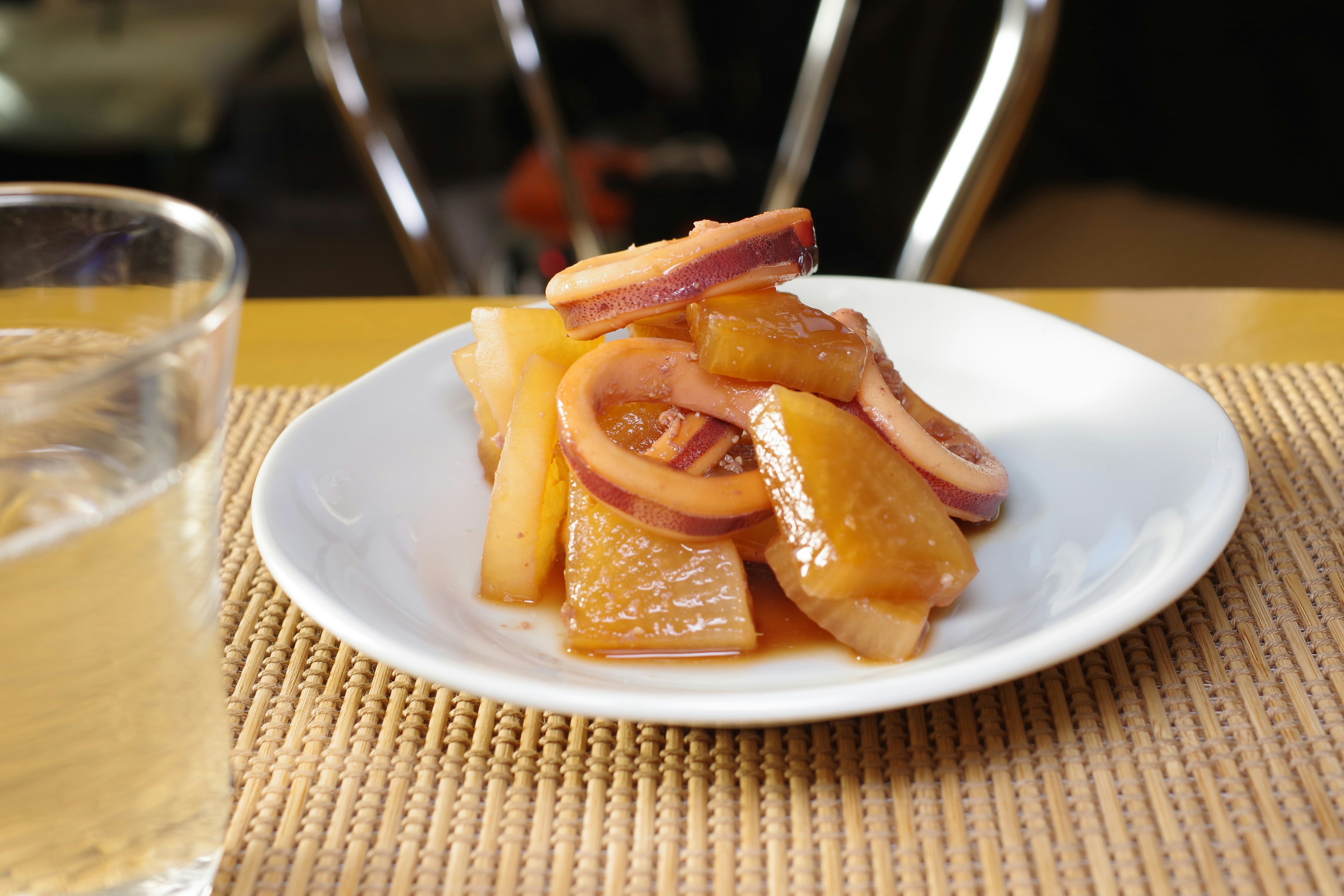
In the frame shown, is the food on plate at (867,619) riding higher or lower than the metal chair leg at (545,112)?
higher

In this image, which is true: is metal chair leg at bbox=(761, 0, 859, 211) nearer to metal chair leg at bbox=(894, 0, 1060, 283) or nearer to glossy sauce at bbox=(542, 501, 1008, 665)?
metal chair leg at bbox=(894, 0, 1060, 283)

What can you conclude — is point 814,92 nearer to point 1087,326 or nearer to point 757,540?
point 1087,326

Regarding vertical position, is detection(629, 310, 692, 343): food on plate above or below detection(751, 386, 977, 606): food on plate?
below

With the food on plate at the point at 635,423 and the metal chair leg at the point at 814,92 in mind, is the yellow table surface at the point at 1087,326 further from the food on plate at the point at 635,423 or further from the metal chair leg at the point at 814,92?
the metal chair leg at the point at 814,92

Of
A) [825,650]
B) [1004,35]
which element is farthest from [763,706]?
[1004,35]

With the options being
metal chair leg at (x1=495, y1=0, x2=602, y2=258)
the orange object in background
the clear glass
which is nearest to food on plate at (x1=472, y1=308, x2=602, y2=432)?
the clear glass

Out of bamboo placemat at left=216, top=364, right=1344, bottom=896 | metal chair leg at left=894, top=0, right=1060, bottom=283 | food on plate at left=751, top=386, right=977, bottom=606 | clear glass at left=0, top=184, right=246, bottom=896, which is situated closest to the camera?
clear glass at left=0, top=184, right=246, bottom=896

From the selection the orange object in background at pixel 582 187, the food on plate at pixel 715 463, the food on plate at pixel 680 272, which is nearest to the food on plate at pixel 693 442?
the food on plate at pixel 715 463

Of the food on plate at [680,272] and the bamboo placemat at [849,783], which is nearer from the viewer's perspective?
the bamboo placemat at [849,783]
